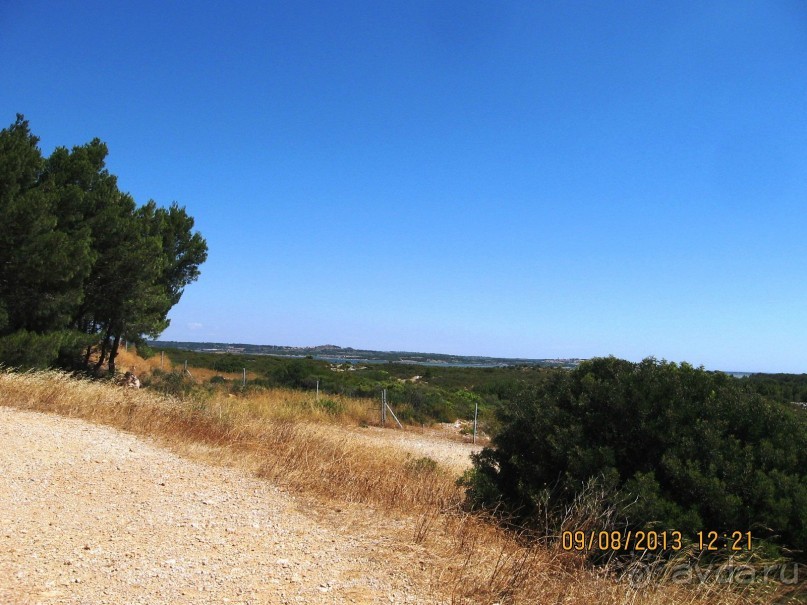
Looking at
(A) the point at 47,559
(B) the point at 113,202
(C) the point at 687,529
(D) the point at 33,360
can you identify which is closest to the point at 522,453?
(C) the point at 687,529

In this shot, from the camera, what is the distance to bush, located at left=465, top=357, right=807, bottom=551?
492 cm

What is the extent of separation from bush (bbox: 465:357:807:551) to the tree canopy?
11867 mm

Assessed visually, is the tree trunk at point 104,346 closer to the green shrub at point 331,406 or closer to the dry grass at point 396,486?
the dry grass at point 396,486

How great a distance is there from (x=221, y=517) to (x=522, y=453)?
3325 millimetres

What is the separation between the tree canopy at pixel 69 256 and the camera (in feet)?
42.9

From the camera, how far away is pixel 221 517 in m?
5.36

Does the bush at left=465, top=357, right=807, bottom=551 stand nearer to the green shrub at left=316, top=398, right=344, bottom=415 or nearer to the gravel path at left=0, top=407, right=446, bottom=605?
the gravel path at left=0, top=407, right=446, bottom=605

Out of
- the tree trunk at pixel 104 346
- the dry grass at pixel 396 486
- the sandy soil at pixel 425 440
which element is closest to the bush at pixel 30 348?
the dry grass at pixel 396 486

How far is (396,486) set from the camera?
7250 millimetres

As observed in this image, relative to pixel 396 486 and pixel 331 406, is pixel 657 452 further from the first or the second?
pixel 331 406

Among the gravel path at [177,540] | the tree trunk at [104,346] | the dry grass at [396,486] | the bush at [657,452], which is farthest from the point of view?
the tree trunk at [104,346]

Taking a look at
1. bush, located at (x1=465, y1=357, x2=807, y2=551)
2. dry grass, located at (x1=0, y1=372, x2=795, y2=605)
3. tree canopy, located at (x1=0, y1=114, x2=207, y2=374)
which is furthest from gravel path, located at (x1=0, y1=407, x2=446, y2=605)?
tree canopy, located at (x1=0, y1=114, x2=207, y2=374)

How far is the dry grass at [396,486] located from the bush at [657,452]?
1.96 feet

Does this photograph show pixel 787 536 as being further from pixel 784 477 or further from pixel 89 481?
pixel 89 481
